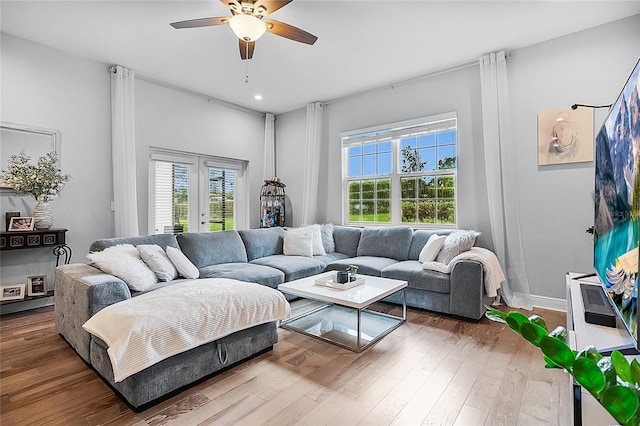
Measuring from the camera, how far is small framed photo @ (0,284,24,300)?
308 cm

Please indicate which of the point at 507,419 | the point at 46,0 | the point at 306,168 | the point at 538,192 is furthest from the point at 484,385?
the point at 46,0

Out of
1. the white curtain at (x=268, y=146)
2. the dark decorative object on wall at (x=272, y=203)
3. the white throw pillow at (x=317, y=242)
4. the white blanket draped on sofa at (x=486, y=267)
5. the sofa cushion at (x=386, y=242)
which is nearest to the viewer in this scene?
the white blanket draped on sofa at (x=486, y=267)

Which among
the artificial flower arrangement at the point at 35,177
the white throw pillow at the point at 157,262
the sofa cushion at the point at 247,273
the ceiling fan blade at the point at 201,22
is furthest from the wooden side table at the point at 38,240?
the ceiling fan blade at the point at 201,22

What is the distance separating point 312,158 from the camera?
5277 mm

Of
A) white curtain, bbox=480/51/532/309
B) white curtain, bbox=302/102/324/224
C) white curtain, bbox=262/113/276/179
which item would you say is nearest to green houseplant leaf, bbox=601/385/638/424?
white curtain, bbox=480/51/532/309

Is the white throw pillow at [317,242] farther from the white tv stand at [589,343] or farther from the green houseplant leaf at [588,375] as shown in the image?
the green houseplant leaf at [588,375]

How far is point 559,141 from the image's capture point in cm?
329

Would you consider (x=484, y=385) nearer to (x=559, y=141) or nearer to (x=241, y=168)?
(x=559, y=141)

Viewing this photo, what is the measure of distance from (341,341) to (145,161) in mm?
3587

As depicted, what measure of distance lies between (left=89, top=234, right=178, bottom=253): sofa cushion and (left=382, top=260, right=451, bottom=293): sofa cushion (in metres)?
2.37

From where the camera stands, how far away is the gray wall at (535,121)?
3.09 meters

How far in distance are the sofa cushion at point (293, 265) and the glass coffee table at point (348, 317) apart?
479 mm

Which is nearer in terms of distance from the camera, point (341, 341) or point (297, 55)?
point (341, 341)

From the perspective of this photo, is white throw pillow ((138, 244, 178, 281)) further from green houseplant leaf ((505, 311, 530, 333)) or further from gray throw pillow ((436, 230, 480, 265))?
green houseplant leaf ((505, 311, 530, 333))
